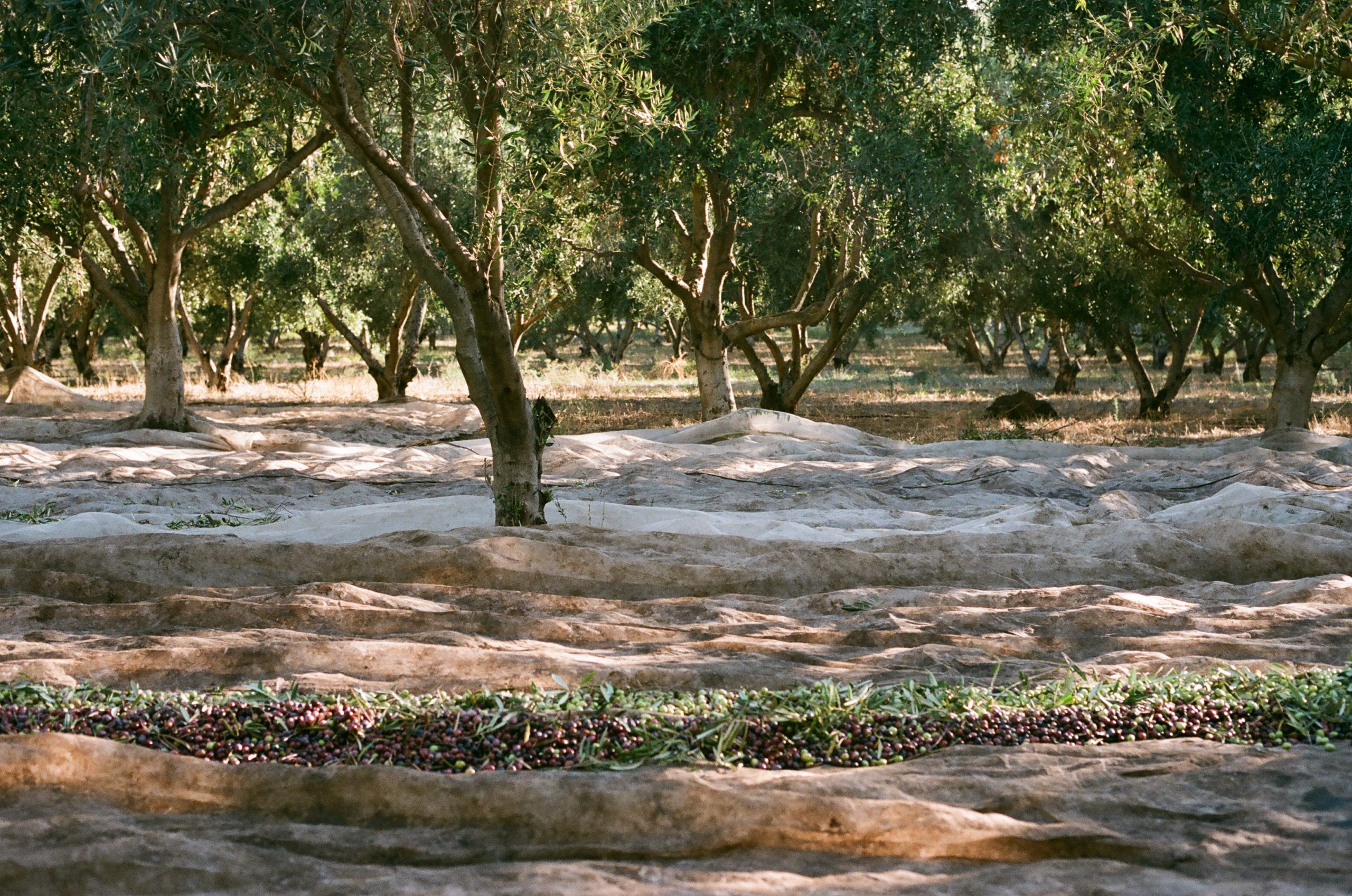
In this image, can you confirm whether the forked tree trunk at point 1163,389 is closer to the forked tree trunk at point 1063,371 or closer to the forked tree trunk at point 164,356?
the forked tree trunk at point 1063,371

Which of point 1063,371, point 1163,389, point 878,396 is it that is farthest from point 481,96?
point 1063,371

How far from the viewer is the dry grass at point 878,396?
1697 cm

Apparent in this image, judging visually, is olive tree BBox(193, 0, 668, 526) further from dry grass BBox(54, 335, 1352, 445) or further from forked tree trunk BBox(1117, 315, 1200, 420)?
forked tree trunk BBox(1117, 315, 1200, 420)

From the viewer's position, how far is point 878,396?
23.4m

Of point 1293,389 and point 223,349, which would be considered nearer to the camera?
point 1293,389

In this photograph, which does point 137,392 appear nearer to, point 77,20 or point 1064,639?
point 77,20

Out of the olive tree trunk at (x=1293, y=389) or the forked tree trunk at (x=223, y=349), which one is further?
the forked tree trunk at (x=223, y=349)

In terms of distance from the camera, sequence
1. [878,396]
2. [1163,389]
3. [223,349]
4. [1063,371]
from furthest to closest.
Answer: [223,349]
[1063,371]
[878,396]
[1163,389]

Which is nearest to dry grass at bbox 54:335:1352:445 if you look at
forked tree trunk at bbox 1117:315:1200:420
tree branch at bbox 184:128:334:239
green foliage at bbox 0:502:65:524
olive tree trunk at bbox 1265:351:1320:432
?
forked tree trunk at bbox 1117:315:1200:420

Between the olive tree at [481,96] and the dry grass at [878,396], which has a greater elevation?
the olive tree at [481,96]

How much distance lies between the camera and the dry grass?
16969 millimetres

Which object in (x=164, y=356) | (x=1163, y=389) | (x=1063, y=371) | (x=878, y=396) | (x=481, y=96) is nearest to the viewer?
(x=481, y=96)

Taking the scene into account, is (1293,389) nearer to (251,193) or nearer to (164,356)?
(251,193)

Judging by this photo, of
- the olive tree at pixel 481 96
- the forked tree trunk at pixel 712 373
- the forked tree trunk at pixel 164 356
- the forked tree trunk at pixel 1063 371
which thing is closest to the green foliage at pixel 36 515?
the olive tree at pixel 481 96
